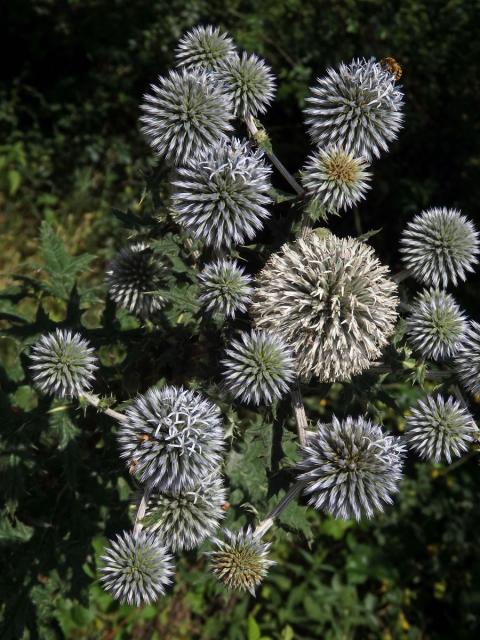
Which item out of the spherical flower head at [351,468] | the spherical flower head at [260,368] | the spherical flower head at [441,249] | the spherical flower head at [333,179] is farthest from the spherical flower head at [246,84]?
the spherical flower head at [351,468]

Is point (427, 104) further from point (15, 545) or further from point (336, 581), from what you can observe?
point (15, 545)

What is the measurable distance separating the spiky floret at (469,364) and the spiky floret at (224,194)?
0.82m

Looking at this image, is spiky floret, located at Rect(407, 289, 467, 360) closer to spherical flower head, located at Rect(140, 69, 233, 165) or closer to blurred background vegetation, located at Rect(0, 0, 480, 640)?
spherical flower head, located at Rect(140, 69, 233, 165)

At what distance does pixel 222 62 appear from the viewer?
241 cm

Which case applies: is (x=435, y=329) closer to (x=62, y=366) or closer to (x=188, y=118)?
(x=188, y=118)

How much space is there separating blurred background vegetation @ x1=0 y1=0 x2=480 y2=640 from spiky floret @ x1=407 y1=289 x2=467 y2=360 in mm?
1387

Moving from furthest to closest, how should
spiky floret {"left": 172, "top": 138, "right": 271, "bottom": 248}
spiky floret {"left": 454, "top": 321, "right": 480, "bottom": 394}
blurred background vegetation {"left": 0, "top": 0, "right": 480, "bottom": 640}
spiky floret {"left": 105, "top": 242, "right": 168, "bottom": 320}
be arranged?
1. blurred background vegetation {"left": 0, "top": 0, "right": 480, "bottom": 640}
2. spiky floret {"left": 105, "top": 242, "right": 168, "bottom": 320}
3. spiky floret {"left": 454, "top": 321, "right": 480, "bottom": 394}
4. spiky floret {"left": 172, "top": 138, "right": 271, "bottom": 248}

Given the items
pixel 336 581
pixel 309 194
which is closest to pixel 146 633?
pixel 336 581

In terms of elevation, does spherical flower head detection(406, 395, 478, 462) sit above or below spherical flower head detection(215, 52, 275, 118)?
below

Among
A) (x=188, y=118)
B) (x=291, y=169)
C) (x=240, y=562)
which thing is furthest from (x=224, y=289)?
(x=291, y=169)

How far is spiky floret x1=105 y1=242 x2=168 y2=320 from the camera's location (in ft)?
8.11

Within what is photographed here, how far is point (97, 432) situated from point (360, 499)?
1246 mm

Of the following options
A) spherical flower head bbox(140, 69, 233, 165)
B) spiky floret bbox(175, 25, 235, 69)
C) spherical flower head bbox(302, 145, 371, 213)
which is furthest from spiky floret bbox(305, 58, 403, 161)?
spiky floret bbox(175, 25, 235, 69)

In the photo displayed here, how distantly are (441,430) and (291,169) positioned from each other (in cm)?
313
